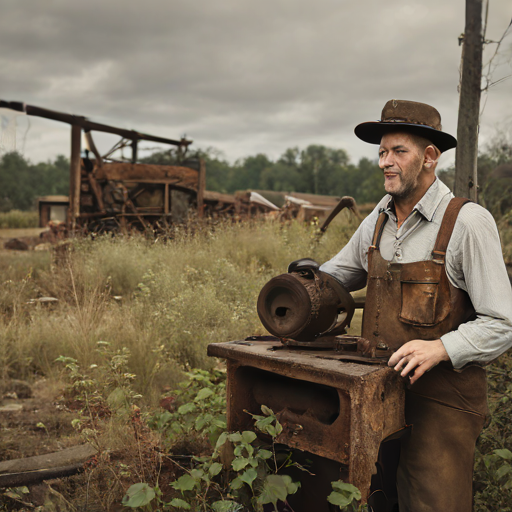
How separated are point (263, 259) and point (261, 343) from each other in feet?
18.5

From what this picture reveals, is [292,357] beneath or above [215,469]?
above

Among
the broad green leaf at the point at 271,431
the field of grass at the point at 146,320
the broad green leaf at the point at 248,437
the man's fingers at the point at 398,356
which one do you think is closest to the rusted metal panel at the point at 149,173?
the field of grass at the point at 146,320

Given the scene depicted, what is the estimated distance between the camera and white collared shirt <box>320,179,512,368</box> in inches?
73.4

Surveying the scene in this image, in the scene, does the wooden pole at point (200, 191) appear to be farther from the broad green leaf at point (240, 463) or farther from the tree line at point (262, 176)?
the tree line at point (262, 176)

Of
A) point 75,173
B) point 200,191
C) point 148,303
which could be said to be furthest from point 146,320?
point 200,191

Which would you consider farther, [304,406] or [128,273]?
[128,273]

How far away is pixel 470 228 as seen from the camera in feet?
6.37

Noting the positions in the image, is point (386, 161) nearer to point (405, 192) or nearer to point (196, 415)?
point (405, 192)

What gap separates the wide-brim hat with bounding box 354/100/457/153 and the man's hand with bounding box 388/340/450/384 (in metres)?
0.89

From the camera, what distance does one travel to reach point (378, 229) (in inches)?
89.8

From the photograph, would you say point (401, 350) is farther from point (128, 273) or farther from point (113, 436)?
point (128, 273)

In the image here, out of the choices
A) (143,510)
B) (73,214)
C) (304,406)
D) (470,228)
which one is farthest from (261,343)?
(73,214)

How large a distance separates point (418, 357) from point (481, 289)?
36cm

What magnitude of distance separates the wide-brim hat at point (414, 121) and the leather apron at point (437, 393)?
311 millimetres
